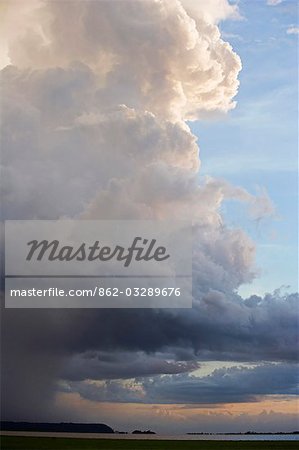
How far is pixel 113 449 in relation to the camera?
66438 millimetres

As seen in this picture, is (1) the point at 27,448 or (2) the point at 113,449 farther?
(2) the point at 113,449

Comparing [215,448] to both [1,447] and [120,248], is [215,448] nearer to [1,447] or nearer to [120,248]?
[1,447]

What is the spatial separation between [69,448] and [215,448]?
14679mm

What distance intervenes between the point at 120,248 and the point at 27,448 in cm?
2183

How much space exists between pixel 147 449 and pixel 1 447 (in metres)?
14.2

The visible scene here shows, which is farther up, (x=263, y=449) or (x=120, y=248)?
(x=120, y=248)

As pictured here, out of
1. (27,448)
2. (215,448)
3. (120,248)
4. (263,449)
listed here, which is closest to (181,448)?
(215,448)

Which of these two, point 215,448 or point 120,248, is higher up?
point 120,248

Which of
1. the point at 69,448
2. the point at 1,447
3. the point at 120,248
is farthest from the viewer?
the point at 69,448

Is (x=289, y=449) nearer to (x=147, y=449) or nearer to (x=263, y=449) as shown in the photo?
(x=263, y=449)

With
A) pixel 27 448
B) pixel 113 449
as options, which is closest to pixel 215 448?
pixel 113 449

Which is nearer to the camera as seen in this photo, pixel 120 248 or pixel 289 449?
pixel 120 248

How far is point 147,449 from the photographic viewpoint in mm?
67562

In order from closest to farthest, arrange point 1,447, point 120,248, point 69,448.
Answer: point 120,248, point 1,447, point 69,448
